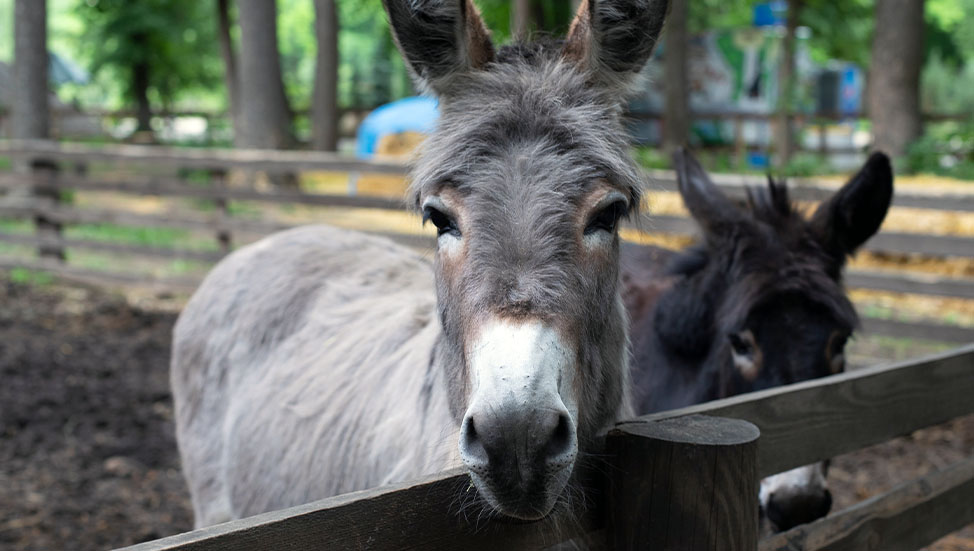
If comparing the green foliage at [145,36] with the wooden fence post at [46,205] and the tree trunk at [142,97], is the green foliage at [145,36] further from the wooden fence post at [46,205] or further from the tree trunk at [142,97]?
the wooden fence post at [46,205]

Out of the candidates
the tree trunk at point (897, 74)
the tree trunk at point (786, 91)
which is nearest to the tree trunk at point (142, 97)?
the tree trunk at point (786, 91)

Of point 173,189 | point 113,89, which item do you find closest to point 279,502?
point 173,189

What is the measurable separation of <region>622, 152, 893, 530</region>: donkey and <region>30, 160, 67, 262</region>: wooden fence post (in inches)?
392

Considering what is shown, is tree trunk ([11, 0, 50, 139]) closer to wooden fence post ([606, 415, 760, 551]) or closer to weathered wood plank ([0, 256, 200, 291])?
weathered wood plank ([0, 256, 200, 291])

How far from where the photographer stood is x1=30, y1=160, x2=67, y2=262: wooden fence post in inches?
443

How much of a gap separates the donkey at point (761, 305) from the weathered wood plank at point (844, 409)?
0.40 m

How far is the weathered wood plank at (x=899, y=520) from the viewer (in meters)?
2.18

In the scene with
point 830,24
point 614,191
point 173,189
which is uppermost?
point 830,24

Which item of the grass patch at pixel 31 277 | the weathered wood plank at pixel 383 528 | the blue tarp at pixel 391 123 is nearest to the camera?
the weathered wood plank at pixel 383 528

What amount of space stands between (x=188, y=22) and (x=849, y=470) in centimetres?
3193

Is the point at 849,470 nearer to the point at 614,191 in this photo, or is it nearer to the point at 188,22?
the point at 614,191

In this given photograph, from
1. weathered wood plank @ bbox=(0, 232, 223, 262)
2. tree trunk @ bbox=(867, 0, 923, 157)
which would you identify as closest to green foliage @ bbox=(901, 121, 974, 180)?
tree trunk @ bbox=(867, 0, 923, 157)

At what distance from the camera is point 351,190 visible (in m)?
15.5

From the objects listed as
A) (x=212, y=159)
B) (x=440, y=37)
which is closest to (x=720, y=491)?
(x=440, y=37)
